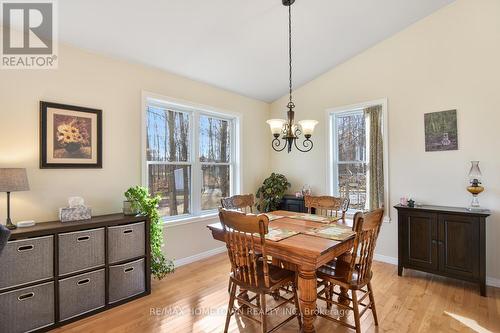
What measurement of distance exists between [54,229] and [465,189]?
4.35 meters

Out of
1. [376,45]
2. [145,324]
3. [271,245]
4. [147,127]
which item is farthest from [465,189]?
[147,127]

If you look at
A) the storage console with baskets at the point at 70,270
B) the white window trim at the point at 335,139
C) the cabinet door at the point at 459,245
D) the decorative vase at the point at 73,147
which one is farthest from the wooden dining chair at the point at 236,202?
the cabinet door at the point at 459,245

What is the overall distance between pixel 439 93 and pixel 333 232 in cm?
253

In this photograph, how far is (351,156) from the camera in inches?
170

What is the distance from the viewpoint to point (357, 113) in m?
4.25

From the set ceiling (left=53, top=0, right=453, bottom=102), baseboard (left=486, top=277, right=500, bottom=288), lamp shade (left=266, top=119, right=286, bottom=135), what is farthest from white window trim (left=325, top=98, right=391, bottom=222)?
lamp shade (left=266, top=119, right=286, bottom=135)

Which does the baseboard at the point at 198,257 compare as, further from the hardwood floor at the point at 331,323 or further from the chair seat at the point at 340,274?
the chair seat at the point at 340,274

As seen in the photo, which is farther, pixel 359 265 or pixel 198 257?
pixel 198 257

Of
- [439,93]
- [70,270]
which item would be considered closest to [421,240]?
[439,93]

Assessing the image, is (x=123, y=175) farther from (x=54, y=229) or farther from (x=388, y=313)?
(x=388, y=313)

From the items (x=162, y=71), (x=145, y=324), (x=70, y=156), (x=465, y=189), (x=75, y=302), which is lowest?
(x=145, y=324)

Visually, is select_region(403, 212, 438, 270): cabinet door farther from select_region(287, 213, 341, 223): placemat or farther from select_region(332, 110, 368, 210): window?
select_region(287, 213, 341, 223): placemat

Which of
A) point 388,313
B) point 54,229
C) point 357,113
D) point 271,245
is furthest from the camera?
point 357,113

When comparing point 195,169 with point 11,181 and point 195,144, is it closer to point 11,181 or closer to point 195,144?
point 195,144
